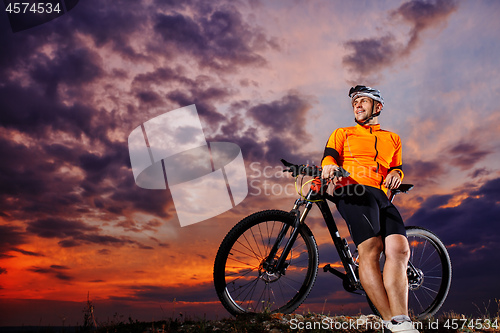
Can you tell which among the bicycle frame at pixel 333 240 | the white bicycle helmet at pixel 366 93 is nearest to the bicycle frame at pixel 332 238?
the bicycle frame at pixel 333 240

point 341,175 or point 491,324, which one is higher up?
point 341,175

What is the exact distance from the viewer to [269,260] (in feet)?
16.9

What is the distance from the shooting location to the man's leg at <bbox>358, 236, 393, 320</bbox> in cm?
445

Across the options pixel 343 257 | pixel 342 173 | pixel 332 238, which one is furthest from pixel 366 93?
pixel 343 257

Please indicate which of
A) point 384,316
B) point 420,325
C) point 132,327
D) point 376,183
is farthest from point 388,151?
point 132,327

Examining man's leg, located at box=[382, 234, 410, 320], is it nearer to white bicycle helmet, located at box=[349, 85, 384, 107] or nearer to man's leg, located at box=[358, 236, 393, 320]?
man's leg, located at box=[358, 236, 393, 320]

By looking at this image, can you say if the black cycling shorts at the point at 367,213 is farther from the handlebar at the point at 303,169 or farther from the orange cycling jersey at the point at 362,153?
the handlebar at the point at 303,169

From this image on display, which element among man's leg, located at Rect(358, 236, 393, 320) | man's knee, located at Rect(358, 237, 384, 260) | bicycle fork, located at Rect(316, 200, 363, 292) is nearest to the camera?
man's leg, located at Rect(358, 236, 393, 320)

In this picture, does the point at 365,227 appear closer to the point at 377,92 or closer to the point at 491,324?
the point at 377,92

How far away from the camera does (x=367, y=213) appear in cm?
472

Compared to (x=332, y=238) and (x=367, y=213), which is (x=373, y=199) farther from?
(x=332, y=238)

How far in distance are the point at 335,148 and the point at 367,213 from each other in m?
0.95

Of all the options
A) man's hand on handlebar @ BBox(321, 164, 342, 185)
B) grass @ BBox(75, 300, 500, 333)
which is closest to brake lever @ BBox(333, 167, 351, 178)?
man's hand on handlebar @ BBox(321, 164, 342, 185)

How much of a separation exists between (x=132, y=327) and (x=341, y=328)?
2.65 meters
